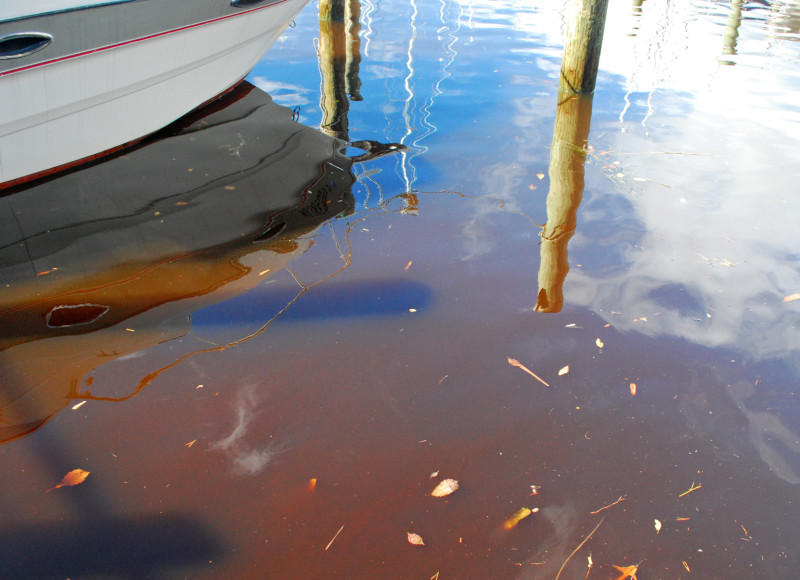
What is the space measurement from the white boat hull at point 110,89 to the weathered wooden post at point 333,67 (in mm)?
1350

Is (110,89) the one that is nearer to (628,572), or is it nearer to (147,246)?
(147,246)

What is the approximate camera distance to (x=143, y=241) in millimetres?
4516

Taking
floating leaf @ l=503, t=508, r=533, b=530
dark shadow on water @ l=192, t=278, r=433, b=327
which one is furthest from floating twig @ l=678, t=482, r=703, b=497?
dark shadow on water @ l=192, t=278, r=433, b=327

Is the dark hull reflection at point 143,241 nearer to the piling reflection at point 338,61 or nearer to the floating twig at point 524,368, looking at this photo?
the piling reflection at point 338,61

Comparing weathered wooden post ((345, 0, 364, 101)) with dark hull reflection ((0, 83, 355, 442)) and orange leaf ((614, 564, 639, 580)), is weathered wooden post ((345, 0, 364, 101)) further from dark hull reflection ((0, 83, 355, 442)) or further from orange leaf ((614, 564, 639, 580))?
orange leaf ((614, 564, 639, 580))

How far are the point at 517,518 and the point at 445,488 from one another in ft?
1.11

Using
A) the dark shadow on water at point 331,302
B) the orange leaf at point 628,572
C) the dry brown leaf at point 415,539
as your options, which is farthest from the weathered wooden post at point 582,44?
the dry brown leaf at point 415,539

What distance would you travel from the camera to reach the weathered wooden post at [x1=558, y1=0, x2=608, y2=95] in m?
6.82

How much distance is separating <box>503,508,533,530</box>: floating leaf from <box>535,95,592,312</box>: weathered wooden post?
1.60 meters

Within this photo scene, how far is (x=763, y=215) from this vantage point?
202 inches

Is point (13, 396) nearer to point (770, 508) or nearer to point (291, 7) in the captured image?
point (770, 508)

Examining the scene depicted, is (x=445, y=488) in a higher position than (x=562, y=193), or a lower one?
lower

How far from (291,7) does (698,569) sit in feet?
27.7

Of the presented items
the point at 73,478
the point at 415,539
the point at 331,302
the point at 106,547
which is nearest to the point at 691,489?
the point at 415,539
